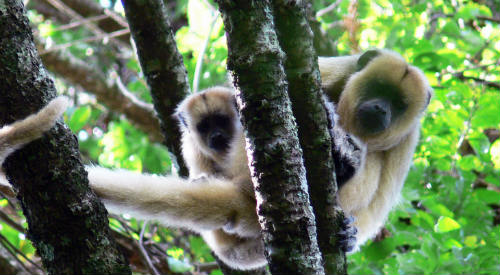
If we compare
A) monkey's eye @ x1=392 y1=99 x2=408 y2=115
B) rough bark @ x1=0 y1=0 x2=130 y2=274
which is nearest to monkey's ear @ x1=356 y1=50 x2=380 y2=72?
monkey's eye @ x1=392 y1=99 x2=408 y2=115

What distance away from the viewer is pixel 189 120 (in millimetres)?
4969

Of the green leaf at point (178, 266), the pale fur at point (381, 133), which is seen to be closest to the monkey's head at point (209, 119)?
the green leaf at point (178, 266)

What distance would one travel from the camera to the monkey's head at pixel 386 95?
13.1 ft

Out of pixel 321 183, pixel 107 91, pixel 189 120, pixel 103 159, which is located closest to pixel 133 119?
pixel 107 91

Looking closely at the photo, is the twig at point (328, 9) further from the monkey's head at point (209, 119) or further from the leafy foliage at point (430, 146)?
the monkey's head at point (209, 119)

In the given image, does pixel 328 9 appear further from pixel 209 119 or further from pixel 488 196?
pixel 488 196

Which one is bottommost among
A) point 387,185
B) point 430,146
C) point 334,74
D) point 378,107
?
point 430,146

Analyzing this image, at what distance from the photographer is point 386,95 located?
418cm

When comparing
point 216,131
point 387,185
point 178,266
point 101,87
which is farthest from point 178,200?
point 101,87

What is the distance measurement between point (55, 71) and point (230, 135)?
3608mm

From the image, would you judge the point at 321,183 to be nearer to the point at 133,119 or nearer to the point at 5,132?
the point at 5,132

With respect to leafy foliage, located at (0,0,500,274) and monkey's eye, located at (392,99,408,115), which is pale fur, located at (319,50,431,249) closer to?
monkey's eye, located at (392,99,408,115)

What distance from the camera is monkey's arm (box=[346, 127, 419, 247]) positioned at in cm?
423

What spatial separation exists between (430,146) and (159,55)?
8.32 feet
